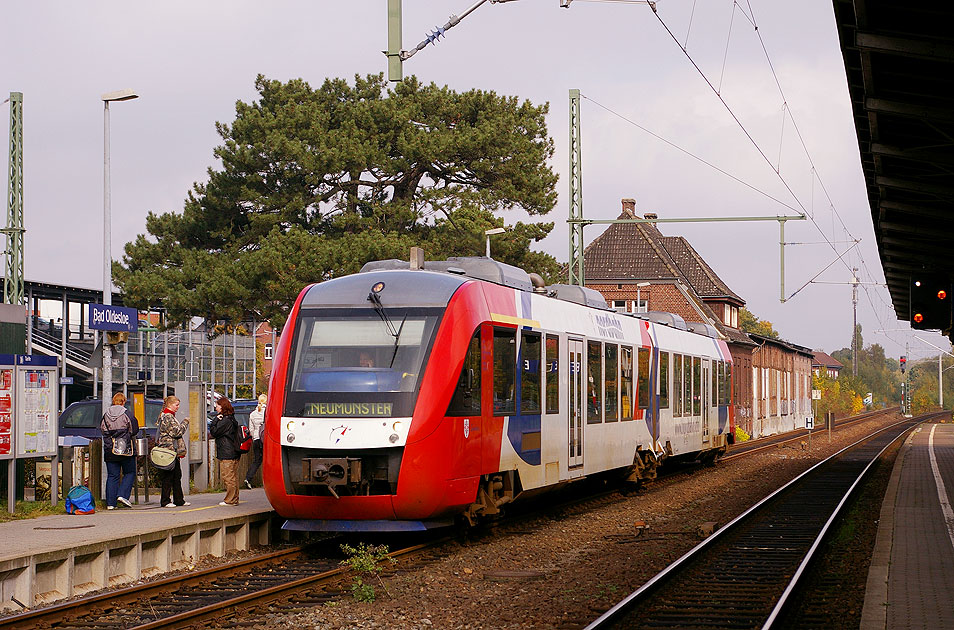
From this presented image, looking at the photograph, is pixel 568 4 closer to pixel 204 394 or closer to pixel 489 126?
pixel 204 394

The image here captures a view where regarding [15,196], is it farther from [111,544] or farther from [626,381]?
[111,544]

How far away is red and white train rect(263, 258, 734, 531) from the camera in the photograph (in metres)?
12.4

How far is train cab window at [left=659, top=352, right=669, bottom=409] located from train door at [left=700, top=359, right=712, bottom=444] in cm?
374

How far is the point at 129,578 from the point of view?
11.7m

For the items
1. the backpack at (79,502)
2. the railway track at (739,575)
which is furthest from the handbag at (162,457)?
the railway track at (739,575)

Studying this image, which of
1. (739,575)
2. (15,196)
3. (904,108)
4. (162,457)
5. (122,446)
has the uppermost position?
(15,196)

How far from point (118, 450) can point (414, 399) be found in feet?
16.7

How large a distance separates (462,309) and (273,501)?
2829 mm

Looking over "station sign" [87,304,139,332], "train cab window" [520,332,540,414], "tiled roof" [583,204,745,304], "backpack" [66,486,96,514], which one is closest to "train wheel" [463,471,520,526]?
"train cab window" [520,332,540,414]

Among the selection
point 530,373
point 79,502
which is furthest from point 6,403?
point 530,373

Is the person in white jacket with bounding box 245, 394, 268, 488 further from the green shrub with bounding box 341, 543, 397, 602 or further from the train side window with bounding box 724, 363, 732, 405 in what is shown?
the train side window with bounding box 724, 363, 732, 405

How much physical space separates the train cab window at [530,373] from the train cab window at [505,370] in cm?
25

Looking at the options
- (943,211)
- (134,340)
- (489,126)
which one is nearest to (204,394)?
(943,211)

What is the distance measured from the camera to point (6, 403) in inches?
605
